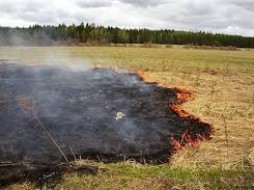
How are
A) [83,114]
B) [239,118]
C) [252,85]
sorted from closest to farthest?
[83,114]
[239,118]
[252,85]

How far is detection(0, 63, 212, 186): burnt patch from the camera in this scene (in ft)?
29.0

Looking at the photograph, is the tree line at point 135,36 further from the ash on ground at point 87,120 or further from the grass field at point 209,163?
the grass field at point 209,163

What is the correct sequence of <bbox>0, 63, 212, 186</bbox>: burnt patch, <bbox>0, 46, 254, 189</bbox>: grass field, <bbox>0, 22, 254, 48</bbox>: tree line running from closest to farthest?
1. <bbox>0, 46, 254, 189</bbox>: grass field
2. <bbox>0, 63, 212, 186</bbox>: burnt patch
3. <bbox>0, 22, 254, 48</bbox>: tree line

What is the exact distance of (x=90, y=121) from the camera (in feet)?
36.7

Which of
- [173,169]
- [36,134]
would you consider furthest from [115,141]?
[173,169]

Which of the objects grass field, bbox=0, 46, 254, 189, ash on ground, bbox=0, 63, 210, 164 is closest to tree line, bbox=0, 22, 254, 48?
ash on ground, bbox=0, 63, 210, 164

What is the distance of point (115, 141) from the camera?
969cm

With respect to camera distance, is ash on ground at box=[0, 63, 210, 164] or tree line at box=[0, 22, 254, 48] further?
tree line at box=[0, 22, 254, 48]

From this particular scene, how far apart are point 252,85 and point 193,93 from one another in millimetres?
4568

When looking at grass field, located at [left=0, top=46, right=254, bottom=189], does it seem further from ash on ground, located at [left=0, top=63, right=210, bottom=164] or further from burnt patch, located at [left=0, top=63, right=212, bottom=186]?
ash on ground, located at [left=0, top=63, right=210, bottom=164]

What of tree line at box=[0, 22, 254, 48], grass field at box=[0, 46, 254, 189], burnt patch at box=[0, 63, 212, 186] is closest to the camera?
grass field at box=[0, 46, 254, 189]

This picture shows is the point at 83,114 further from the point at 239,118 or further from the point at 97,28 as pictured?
the point at 97,28

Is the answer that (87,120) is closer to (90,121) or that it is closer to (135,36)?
(90,121)

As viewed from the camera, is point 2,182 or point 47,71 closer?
point 2,182
